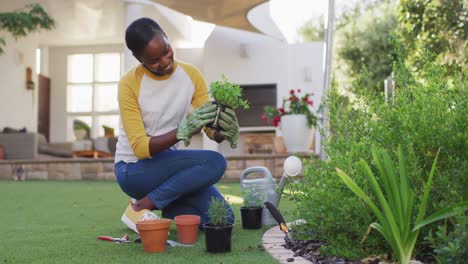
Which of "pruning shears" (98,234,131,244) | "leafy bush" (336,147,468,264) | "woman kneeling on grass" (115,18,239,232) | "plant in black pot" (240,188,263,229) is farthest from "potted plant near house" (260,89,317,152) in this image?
"leafy bush" (336,147,468,264)

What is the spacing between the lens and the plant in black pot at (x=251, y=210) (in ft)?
9.17

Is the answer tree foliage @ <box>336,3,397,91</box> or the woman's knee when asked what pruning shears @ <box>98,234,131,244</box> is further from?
tree foliage @ <box>336,3,397,91</box>

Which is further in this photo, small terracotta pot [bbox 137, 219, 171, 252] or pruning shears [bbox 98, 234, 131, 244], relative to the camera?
pruning shears [bbox 98, 234, 131, 244]

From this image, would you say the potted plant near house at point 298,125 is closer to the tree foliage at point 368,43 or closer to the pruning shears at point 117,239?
the pruning shears at point 117,239

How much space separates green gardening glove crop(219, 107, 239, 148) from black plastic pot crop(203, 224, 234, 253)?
1.61 ft

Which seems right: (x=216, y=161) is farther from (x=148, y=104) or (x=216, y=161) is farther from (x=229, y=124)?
(x=148, y=104)

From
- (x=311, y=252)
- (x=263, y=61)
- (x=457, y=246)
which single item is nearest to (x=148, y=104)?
(x=311, y=252)

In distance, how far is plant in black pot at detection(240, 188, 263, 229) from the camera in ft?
9.17

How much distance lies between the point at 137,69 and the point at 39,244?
3.24ft

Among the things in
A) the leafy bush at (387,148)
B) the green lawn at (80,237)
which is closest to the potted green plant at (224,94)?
the leafy bush at (387,148)


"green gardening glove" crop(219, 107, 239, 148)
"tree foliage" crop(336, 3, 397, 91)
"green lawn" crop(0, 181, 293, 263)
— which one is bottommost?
"green lawn" crop(0, 181, 293, 263)

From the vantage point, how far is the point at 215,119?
2.36 meters

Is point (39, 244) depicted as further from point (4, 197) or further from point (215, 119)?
point (4, 197)

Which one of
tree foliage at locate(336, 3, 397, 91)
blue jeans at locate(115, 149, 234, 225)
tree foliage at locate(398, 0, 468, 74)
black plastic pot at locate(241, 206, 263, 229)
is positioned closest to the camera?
blue jeans at locate(115, 149, 234, 225)
